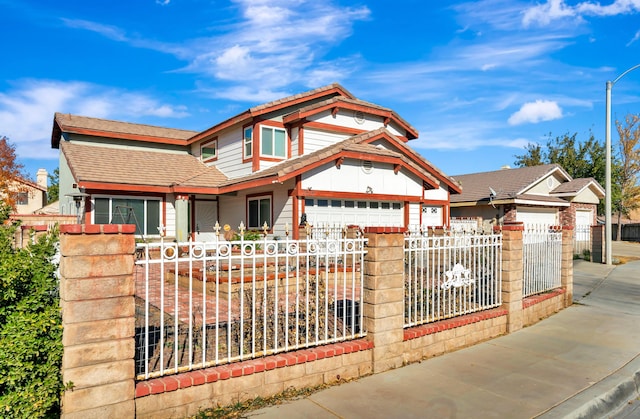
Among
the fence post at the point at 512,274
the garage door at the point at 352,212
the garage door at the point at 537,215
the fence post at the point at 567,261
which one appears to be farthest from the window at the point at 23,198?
the fence post at the point at 567,261

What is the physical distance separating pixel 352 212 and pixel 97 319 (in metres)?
12.8

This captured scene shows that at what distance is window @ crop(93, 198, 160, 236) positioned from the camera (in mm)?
16062

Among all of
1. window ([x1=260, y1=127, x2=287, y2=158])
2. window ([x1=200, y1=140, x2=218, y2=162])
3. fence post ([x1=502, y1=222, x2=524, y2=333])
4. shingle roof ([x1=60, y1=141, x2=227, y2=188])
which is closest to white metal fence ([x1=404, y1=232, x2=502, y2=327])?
fence post ([x1=502, y1=222, x2=524, y2=333])

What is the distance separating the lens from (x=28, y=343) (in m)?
3.55

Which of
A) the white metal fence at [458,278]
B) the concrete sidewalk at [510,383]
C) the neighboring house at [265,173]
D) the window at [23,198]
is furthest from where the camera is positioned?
the window at [23,198]

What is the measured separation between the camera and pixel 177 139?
20797 millimetres

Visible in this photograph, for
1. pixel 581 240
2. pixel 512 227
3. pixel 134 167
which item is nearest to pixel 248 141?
pixel 134 167

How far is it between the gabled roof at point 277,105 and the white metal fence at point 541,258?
10.6 m

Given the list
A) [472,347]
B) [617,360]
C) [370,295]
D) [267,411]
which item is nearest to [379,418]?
[267,411]

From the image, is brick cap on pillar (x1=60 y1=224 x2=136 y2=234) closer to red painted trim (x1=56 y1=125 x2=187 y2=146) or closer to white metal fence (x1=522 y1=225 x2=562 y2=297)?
white metal fence (x1=522 y1=225 x2=562 y2=297)

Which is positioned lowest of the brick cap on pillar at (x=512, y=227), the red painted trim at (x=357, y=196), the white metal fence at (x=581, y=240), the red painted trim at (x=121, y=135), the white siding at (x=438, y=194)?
the white metal fence at (x=581, y=240)

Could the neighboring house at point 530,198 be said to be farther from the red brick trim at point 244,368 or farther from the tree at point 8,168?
the tree at point 8,168

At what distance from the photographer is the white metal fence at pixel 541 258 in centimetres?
867

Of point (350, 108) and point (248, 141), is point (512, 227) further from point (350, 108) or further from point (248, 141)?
point (248, 141)
